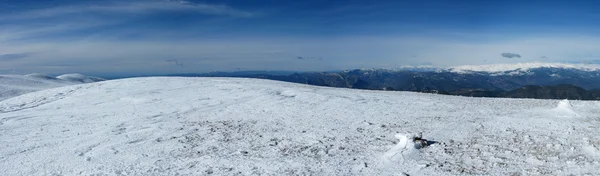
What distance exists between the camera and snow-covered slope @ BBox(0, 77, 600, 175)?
11.7m

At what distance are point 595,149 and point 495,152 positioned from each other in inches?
126

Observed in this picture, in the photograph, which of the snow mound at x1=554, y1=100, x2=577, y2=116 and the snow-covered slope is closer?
the snow-covered slope

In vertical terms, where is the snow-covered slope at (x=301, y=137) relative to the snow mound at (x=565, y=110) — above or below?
below

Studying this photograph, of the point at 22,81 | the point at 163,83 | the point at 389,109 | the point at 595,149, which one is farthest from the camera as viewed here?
the point at 22,81

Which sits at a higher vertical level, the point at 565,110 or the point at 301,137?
the point at 565,110

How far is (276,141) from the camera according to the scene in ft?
48.1

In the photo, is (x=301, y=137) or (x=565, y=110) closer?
(x=301, y=137)

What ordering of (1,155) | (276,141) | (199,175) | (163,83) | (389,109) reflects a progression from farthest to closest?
(163,83), (389,109), (276,141), (1,155), (199,175)

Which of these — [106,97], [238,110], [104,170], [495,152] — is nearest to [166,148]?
[104,170]

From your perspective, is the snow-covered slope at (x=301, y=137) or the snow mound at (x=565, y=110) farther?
the snow mound at (x=565, y=110)

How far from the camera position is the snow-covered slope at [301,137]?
11.7 metres

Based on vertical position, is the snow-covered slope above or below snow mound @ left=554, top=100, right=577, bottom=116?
below

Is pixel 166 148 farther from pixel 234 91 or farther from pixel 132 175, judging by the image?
pixel 234 91

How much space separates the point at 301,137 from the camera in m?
15.2
